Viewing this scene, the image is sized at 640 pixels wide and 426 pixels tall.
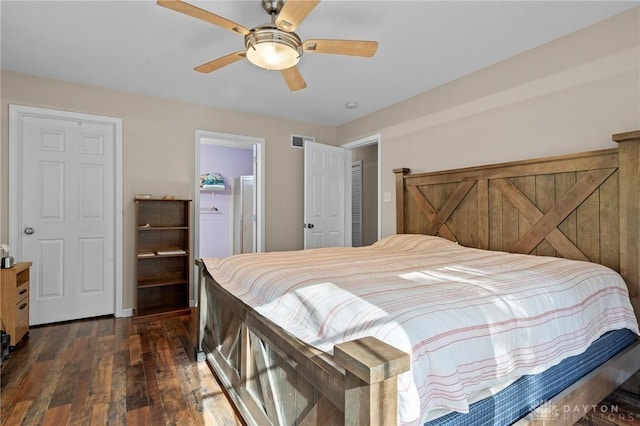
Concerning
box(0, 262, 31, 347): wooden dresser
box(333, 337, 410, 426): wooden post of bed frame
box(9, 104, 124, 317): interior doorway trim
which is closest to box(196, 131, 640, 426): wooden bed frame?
box(333, 337, 410, 426): wooden post of bed frame

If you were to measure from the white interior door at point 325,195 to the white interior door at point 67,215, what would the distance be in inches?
90.1

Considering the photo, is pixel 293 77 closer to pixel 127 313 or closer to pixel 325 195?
pixel 325 195

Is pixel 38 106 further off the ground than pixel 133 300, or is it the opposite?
pixel 38 106

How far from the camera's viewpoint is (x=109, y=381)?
2109mm

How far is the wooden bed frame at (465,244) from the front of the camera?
0.86 m

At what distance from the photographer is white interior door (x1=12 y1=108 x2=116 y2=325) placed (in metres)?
3.17

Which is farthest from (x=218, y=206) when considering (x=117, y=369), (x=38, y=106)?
(x=117, y=369)

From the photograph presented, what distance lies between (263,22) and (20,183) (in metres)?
2.84

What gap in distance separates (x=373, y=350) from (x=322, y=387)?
0.97ft

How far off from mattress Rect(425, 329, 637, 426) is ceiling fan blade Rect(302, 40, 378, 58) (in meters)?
1.87

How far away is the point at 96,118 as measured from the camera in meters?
3.41

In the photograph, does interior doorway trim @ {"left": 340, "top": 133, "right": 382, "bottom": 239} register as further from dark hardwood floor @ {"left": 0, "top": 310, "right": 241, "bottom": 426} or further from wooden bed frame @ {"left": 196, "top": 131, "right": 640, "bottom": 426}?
dark hardwood floor @ {"left": 0, "top": 310, "right": 241, "bottom": 426}

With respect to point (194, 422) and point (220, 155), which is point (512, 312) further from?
point (220, 155)

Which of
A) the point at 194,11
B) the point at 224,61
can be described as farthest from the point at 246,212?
the point at 194,11
